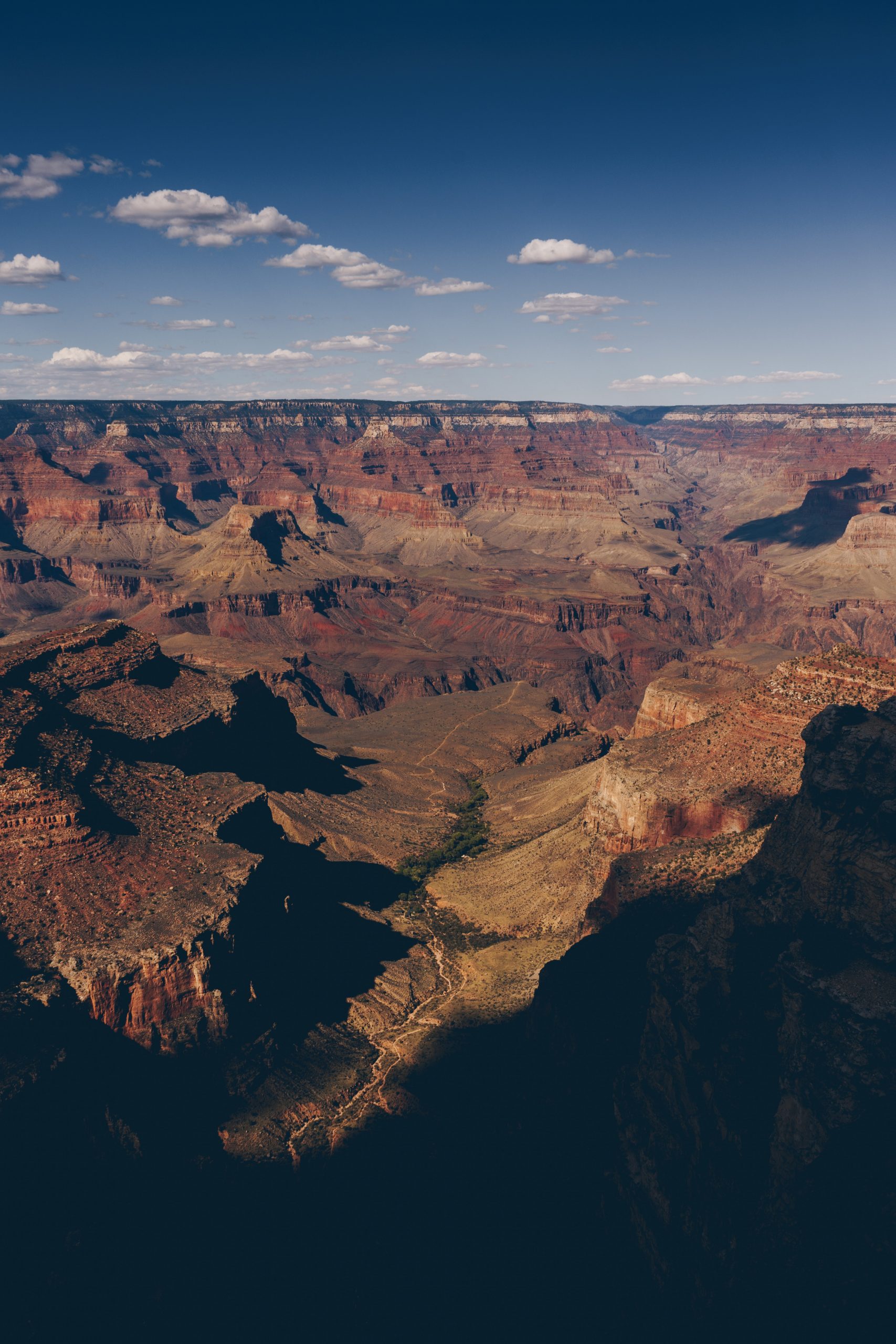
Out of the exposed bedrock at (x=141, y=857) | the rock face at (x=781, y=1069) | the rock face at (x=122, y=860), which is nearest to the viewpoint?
the rock face at (x=781, y=1069)

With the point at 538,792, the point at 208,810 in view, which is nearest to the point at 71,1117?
the point at 208,810

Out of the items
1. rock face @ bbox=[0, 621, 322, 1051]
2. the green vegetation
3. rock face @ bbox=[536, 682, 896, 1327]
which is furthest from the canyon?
the green vegetation

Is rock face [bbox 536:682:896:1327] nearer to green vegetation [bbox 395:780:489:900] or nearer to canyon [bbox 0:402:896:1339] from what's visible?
canyon [bbox 0:402:896:1339]

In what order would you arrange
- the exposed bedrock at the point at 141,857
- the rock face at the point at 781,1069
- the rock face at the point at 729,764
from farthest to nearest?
the rock face at the point at 729,764 < the exposed bedrock at the point at 141,857 < the rock face at the point at 781,1069

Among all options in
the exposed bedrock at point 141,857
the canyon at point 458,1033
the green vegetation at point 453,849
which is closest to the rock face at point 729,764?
the canyon at point 458,1033

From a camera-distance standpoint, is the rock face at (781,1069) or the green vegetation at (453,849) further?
the green vegetation at (453,849)

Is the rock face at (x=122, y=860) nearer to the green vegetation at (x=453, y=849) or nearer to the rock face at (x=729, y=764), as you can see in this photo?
the green vegetation at (x=453, y=849)

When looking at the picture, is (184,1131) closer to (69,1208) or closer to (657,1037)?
(69,1208)

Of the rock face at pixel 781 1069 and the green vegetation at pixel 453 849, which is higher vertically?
the rock face at pixel 781 1069

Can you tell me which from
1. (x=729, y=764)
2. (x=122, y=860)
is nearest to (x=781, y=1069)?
(x=729, y=764)
